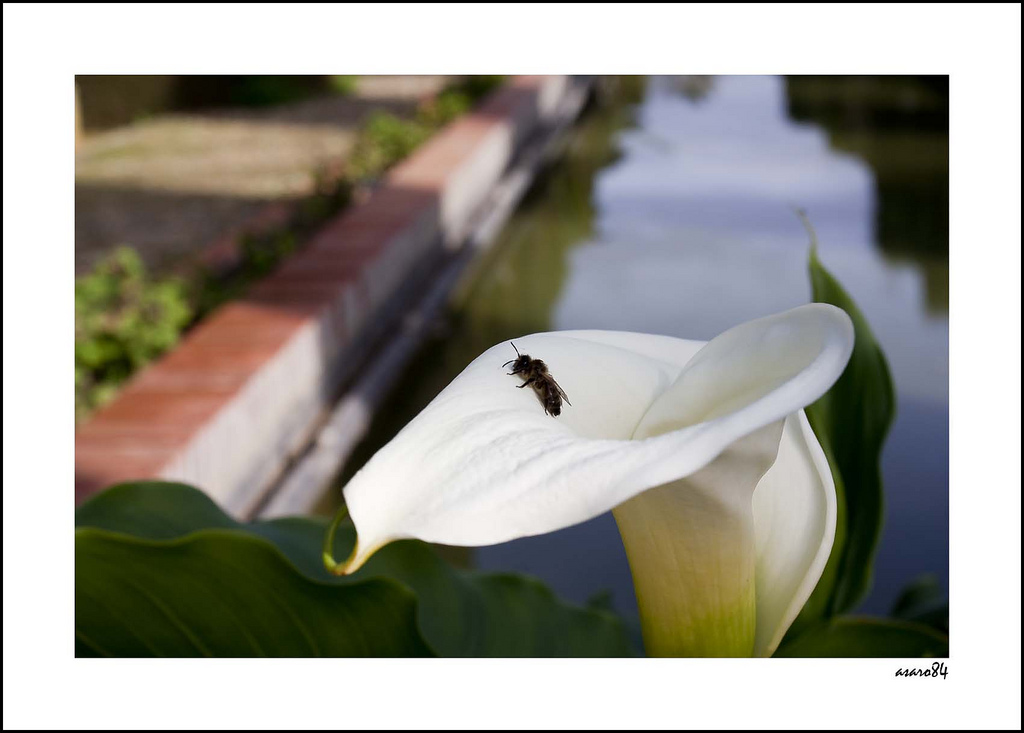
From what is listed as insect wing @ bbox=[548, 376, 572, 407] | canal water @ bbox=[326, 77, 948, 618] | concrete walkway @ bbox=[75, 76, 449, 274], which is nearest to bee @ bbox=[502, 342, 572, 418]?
insect wing @ bbox=[548, 376, 572, 407]

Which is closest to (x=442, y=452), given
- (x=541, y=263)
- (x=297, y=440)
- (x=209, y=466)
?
(x=209, y=466)

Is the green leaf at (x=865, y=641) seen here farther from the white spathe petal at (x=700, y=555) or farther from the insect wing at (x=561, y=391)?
the insect wing at (x=561, y=391)

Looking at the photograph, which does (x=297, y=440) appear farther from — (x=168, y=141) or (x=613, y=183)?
(x=168, y=141)

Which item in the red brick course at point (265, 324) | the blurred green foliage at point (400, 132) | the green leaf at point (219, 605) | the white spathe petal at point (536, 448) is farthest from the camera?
the blurred green foliage at point (400, 132)

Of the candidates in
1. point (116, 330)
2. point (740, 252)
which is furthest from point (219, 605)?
point (740, 252)

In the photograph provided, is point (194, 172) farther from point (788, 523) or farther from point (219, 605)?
point (788, 523)

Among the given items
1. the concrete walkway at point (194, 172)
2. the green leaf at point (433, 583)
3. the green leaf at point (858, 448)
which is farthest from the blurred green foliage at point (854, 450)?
the concrete walkway at point (194, 172)

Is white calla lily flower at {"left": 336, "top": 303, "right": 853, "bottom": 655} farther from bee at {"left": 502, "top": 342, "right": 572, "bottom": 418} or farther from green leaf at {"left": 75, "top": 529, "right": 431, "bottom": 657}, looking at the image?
green leaf at {"left": 75, "top": 529, "right": 431, "bottom": 657}
